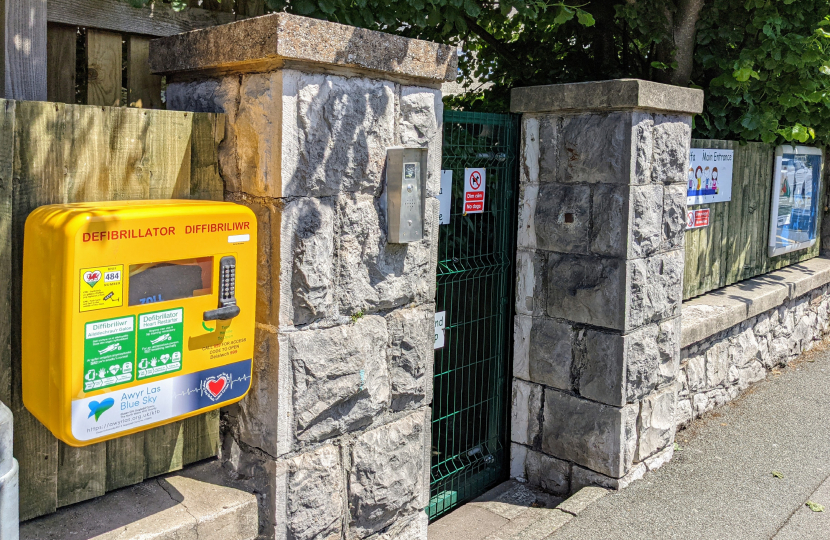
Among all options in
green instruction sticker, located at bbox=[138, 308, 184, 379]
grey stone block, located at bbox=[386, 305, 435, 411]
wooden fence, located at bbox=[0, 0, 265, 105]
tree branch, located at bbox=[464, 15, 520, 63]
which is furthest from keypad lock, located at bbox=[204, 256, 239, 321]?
tree branch, located at bbox=[464, 15, 520, 63]

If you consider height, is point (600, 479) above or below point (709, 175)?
below

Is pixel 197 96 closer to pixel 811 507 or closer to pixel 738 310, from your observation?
pixel 811 507

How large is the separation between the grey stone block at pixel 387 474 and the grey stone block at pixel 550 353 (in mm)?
1415

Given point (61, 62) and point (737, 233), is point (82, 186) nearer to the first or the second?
point (61, 62)

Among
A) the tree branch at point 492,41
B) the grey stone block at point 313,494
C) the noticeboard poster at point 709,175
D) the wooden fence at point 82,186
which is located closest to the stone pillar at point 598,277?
the noticeboard poster at point 709,175

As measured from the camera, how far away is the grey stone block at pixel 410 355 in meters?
2.99

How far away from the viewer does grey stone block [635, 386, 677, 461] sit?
4395 mm

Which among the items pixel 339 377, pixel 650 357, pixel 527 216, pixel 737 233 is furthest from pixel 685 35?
pixel 339 377

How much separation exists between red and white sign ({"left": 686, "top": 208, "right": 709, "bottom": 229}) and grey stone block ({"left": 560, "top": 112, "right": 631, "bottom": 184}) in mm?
1590

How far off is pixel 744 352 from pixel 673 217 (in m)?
2.22

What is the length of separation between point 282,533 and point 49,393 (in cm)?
100

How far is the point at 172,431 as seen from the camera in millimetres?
2670

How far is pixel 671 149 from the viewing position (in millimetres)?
4359

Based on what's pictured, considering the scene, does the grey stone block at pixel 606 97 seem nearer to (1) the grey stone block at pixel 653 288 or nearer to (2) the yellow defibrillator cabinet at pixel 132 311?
(1) the grey stone block at pixel 653 288
